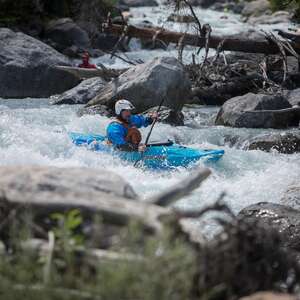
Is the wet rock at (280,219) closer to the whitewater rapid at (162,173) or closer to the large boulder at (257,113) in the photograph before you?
the whitewater rapid at (162,173)

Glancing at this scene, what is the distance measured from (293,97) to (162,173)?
15.3 feet

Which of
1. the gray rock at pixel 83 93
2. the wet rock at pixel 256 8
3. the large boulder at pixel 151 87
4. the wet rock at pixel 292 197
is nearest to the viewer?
the wet rock at pixel 292 197

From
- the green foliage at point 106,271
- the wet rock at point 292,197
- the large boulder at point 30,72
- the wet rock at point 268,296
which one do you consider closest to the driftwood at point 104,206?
the green foliage at point 106,271

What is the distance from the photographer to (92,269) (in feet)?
9.96

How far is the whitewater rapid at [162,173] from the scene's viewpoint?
8.26 meters

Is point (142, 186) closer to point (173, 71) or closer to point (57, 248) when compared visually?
point (173, 71)

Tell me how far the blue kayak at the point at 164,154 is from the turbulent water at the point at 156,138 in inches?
4.4

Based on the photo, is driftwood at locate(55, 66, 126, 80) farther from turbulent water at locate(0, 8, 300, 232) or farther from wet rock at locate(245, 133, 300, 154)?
wet rock at locate(245, 133, 300, 154)

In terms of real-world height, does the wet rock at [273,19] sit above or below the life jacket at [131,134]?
below

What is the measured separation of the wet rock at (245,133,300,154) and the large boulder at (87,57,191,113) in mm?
2305

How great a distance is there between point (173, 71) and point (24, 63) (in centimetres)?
390

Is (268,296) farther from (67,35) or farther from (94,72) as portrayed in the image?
(67,35)

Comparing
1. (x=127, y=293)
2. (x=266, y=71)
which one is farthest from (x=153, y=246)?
(x=266, y=71)

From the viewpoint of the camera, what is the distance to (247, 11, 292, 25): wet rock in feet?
85.8
